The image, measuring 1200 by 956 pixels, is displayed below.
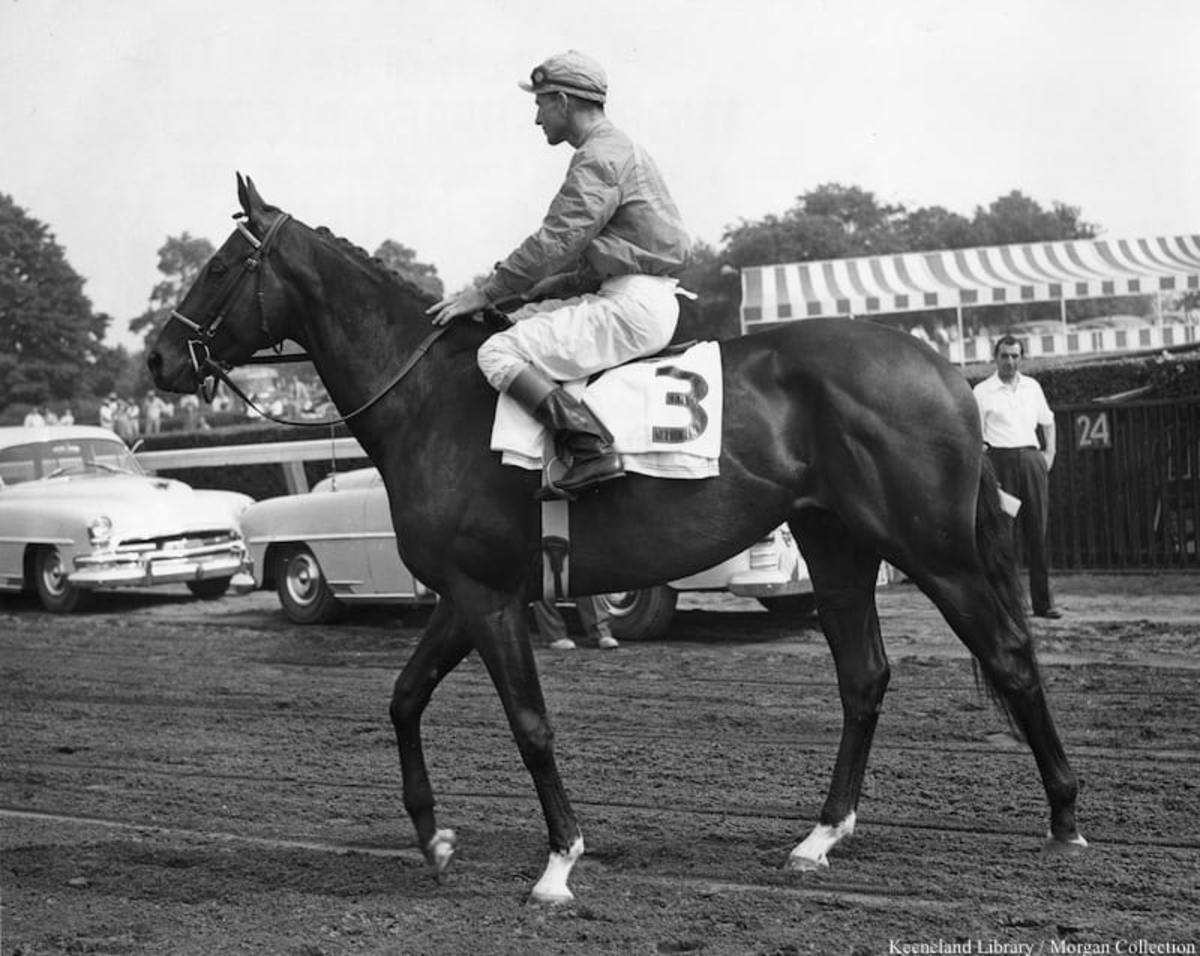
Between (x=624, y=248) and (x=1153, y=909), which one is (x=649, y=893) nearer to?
(x=1153, y=909)

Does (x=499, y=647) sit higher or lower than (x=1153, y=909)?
higher

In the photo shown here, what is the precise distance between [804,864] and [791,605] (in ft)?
25.3

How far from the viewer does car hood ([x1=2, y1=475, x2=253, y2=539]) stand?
15648 mm

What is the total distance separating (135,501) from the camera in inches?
629

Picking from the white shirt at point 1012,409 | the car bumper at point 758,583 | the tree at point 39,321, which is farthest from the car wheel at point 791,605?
the tree at point 39,321

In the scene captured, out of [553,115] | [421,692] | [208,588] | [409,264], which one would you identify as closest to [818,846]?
[421,692]

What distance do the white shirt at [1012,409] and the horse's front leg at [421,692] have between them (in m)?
7.75

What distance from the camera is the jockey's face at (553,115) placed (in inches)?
225

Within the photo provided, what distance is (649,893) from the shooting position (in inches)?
199

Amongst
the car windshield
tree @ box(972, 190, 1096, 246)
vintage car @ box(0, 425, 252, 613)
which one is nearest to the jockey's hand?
vintage car @ box(0, 425, 252, 613)

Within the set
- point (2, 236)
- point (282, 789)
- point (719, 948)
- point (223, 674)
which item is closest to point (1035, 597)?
point (223, 674)

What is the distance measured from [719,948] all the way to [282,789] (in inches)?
126

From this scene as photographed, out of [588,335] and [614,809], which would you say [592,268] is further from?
[614,809]

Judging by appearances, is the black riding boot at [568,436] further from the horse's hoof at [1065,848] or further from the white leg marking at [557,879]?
the horse's hoof at [1065,848]
